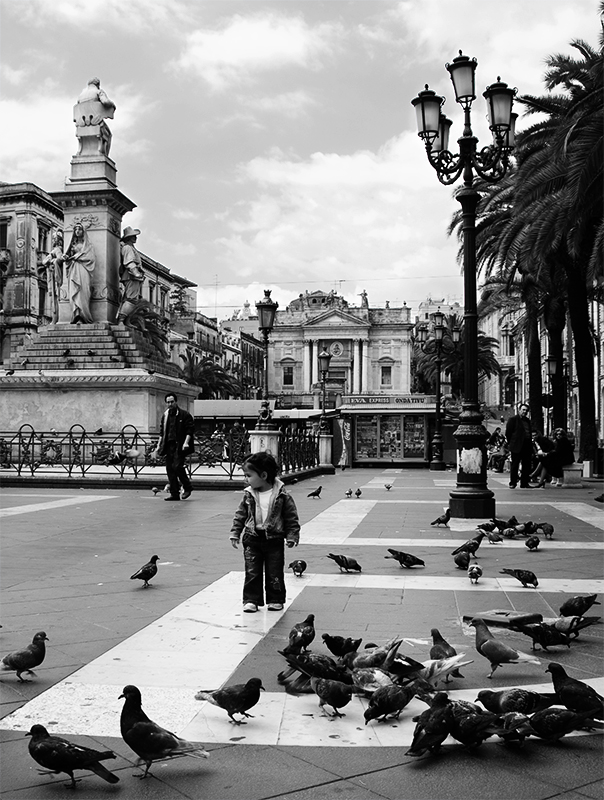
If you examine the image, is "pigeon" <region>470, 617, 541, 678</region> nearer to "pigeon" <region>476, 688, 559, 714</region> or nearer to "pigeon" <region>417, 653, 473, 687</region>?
"pigeon" <region>417, 653, 473, 687</region>

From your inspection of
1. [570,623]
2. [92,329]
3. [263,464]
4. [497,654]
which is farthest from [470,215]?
[92,329]

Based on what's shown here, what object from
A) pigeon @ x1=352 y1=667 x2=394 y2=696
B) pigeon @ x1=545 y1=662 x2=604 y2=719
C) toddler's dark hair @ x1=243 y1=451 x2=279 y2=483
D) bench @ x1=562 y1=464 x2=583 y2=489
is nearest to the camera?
pigeon @ x1=545 y1=662 x2=604 y2=719

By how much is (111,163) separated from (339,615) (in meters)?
20.2

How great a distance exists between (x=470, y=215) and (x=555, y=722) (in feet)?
33.6

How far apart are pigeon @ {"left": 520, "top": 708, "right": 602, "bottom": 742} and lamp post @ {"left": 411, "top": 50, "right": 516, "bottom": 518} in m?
8.80

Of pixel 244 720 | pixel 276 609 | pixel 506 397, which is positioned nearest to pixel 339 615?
pixel 276 609

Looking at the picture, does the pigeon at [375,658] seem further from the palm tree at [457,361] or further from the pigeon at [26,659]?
the palm tree at [457,361]

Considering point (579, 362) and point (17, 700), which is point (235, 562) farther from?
point (579, 362)

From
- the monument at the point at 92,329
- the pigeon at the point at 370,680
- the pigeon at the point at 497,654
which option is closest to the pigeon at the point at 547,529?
the pigeon at the point at 497,654

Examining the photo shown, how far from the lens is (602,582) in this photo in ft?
23.5

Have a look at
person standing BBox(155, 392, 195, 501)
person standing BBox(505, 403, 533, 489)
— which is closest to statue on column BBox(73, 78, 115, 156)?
person standing BBox(155, 392, 195, 501)

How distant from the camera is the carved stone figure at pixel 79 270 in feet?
74.5

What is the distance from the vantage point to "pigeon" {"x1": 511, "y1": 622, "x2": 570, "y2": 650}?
4.82m

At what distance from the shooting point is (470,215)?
12688 millimetres
